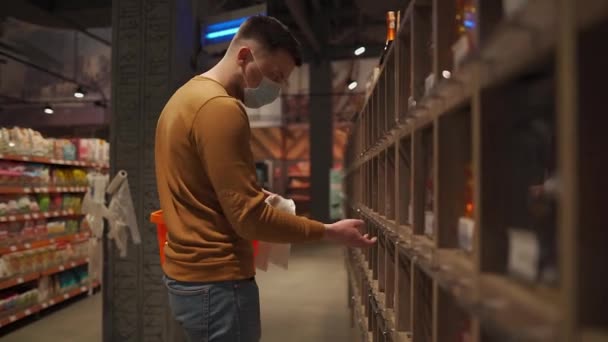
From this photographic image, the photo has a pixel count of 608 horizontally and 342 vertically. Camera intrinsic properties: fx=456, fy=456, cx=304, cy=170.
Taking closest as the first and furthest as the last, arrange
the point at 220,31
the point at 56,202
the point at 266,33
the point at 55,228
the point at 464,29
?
the point at 464,29, the point at 266,33, the point at 220,31, the point at 55,228, the point at 56,202

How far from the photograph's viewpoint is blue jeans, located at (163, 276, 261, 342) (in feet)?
4.87

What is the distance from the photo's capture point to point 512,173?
758mm

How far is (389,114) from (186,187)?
938 millimetres

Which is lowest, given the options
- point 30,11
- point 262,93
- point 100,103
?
point 262,93

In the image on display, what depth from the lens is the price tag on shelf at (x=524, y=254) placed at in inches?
25.4

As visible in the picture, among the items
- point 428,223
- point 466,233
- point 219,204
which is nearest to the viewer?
point 466,233

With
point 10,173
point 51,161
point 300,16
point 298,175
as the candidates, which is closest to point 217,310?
point 10,173

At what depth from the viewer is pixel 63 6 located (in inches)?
276

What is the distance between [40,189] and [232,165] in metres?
4.49

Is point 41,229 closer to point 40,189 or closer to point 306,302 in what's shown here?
point 40,189

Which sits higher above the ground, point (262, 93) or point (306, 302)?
point (262, 93)

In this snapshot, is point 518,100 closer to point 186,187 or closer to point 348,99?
point 186,187

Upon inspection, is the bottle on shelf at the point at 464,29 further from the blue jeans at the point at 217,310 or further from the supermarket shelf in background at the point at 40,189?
the supermarket shelf in background at the point at 40,189

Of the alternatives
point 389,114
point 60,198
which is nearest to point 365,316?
point 389,114
